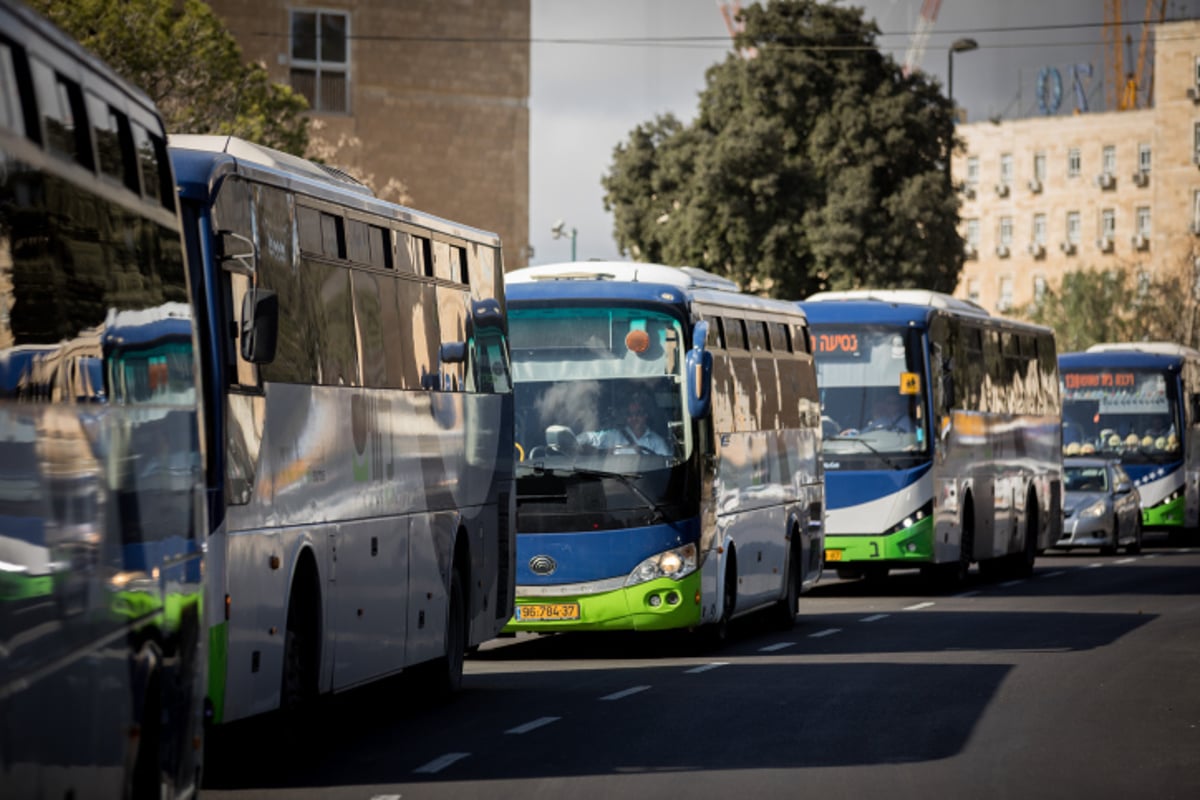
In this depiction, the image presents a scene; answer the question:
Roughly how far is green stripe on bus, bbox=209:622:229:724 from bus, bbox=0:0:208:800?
1.04 metres

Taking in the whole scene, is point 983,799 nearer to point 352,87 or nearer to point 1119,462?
point 1119,462

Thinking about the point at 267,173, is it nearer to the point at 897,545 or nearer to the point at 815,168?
the point at 897,545

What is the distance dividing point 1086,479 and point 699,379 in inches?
969

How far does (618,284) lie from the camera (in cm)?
2091

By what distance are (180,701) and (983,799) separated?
13.9 feet

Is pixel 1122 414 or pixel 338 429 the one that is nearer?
pixel 338 429

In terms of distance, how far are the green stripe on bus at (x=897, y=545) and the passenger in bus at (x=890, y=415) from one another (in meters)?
1.18

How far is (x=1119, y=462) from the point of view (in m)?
47.9

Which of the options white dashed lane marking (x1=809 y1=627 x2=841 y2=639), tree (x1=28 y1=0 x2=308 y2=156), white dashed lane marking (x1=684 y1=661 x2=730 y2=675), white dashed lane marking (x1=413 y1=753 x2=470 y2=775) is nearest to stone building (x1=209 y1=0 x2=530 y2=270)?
tree (x1=28 y1=0 x2=308 y2=156)

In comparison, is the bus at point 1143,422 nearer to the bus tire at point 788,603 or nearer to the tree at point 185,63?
the tree at point 185,63

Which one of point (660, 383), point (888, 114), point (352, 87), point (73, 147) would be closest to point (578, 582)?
point (660, 383)

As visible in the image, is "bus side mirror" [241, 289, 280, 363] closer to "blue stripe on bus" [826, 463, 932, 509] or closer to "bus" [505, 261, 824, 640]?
"bus" [505, 261, 824, 640]

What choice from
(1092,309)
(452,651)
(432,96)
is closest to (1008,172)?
(1092,309)

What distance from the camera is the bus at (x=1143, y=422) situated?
4888 cm
